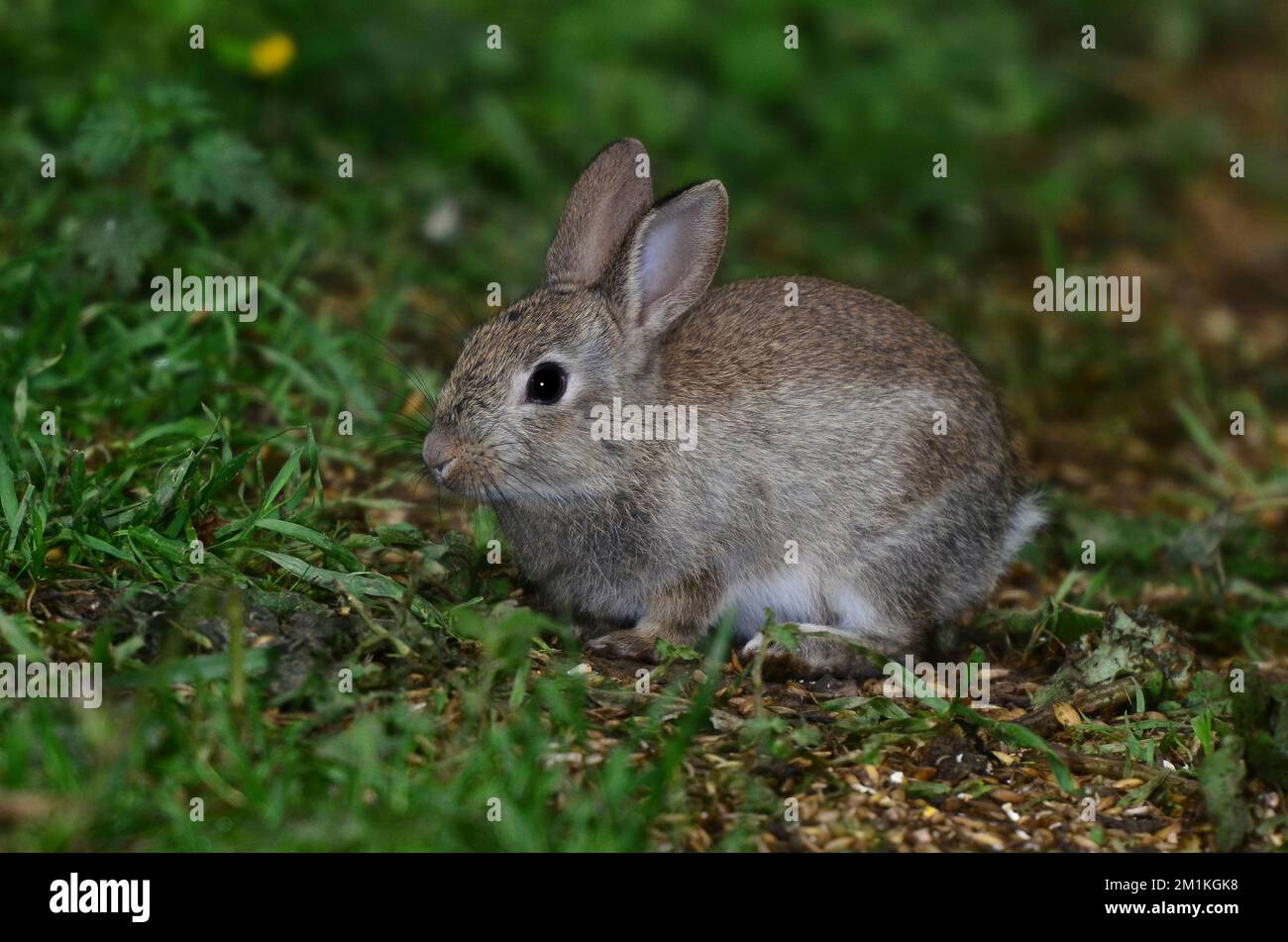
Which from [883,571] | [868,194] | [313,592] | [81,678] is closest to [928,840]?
[883,571]

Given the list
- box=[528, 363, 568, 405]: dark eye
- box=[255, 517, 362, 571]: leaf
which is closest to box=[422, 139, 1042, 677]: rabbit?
box=[528, 363, 568, 405]: dark eye

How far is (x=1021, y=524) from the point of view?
6.29m

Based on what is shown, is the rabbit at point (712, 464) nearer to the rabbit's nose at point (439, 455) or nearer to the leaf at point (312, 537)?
the rabbit's nose at point (439, 455)

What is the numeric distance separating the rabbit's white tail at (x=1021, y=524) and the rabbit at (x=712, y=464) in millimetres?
206

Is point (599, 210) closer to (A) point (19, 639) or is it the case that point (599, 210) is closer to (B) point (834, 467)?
(B) point (834, 467)

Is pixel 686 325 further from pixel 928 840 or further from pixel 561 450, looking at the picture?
pixel 928 840

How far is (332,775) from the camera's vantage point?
439 centimetres

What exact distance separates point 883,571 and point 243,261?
3570 mm

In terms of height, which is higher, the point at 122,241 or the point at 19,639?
the point at 122,241

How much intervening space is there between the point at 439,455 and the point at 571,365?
621 mm

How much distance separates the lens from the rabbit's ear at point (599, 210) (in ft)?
20.2

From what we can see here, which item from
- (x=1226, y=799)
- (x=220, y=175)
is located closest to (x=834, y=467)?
(x=1226, y=799)

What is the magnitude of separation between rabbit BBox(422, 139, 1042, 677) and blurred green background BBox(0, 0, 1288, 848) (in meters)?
0.48

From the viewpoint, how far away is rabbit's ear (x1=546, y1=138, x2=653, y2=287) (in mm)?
6172
